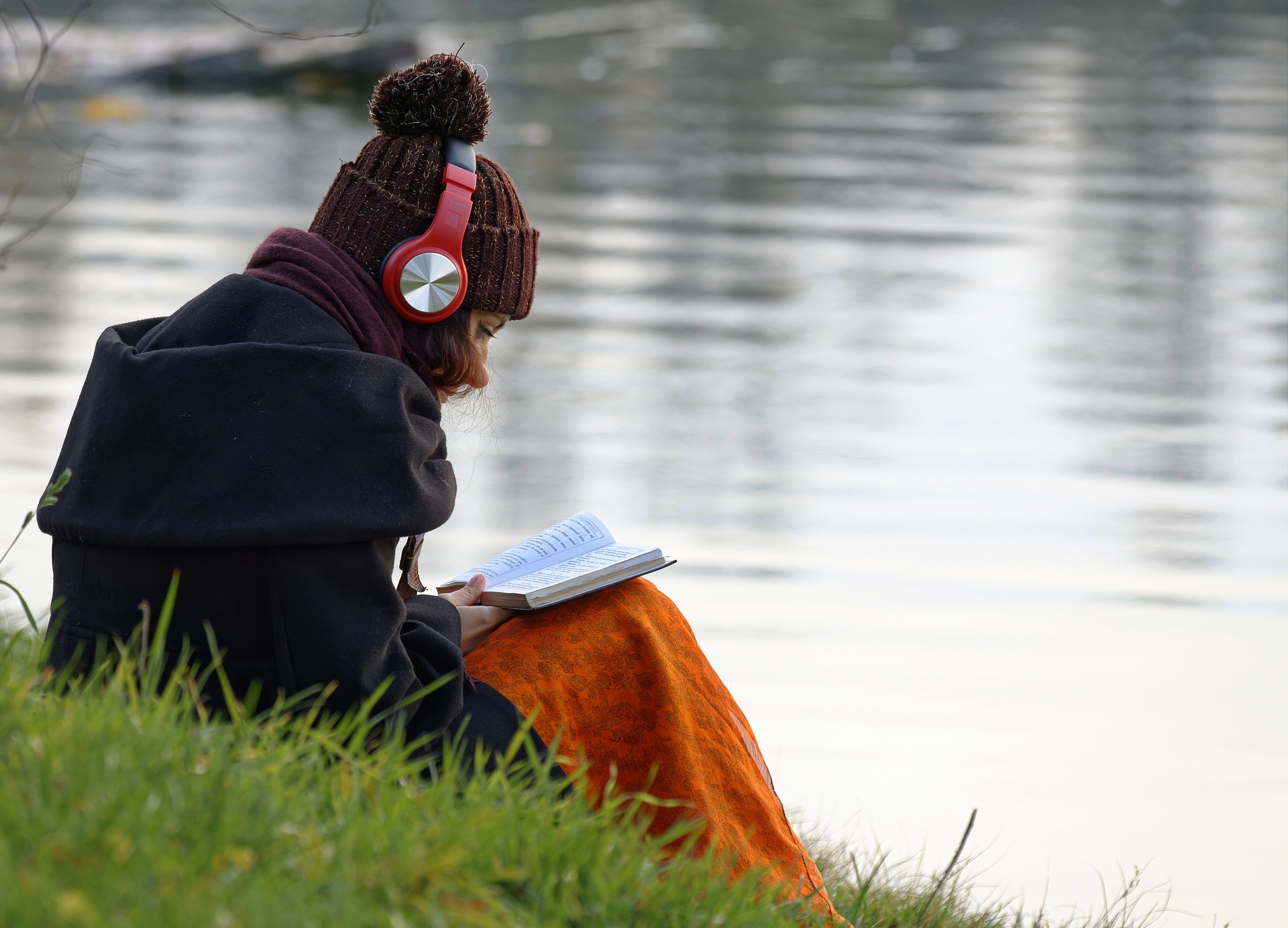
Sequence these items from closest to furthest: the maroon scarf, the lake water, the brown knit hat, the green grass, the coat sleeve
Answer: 1. the green grass
2. the coat sleeve
3. the maroon scarf
4. the brown knit hat
5. the lake water

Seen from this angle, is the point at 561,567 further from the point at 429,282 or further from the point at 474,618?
the point at 429,282

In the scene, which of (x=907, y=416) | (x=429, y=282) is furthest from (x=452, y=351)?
(x=907, y=416)

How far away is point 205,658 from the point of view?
2.15m

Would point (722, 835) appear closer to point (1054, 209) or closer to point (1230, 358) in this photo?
point (1230, 358)

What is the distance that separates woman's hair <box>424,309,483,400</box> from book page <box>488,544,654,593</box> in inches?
13.1

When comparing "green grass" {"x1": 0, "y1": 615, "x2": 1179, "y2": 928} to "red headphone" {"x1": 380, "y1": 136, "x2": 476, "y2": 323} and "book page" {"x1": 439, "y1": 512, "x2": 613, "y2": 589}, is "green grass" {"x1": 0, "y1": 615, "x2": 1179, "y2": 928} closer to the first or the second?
"book page" {"x1": 439, "y1": 512, "x2": 613, "y2": 589}

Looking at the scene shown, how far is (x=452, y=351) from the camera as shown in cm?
A: 251

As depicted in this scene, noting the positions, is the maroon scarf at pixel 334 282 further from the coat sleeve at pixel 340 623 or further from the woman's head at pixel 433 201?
the coat sleeve at pixel 340 623

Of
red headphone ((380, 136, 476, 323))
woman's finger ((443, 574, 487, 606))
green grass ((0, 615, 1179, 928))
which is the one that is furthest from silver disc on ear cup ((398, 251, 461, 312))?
green grass ((0, 615, 1179, 928))

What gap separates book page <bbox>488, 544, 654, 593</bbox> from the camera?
2.40 m

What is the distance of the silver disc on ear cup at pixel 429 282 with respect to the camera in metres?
2.40

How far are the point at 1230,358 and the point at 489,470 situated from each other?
12.4 feet

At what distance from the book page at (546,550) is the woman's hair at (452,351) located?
31 centimetres

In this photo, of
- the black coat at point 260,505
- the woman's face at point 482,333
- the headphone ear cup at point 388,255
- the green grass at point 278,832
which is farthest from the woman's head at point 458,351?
the green grass at point 278,832
